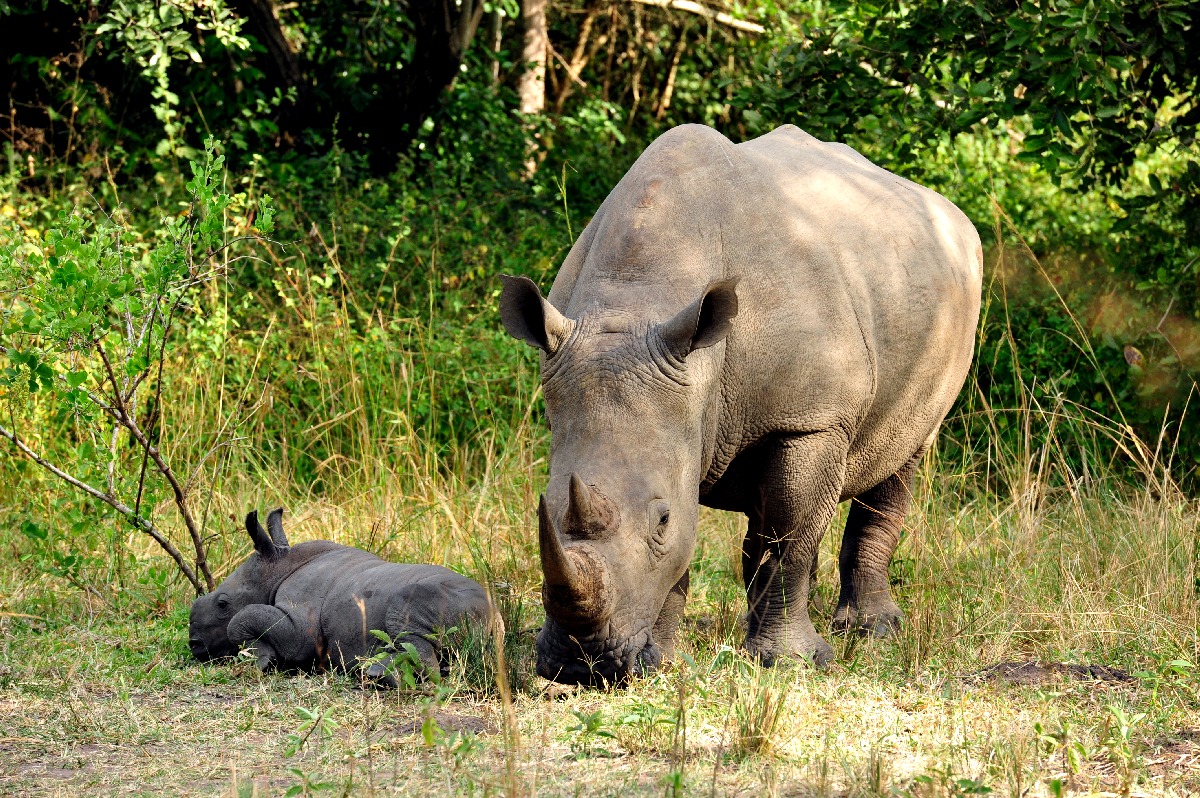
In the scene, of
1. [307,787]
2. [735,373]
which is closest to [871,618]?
[735,373]

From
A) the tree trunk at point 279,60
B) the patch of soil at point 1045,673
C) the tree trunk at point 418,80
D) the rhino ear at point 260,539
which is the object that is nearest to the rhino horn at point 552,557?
the patch of soil at point 1045,673

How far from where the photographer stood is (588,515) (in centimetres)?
398

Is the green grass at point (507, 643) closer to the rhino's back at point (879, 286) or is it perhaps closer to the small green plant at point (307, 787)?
the small green plant at point (307, 787)

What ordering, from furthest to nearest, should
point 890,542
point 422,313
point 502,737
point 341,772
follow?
point 422,313
point 890,542
point 502,737
point 341,772

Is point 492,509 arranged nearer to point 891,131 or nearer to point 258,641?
Result: point 258,641

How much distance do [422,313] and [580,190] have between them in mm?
3130

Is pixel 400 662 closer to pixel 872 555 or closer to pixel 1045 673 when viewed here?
pixel 1045 673

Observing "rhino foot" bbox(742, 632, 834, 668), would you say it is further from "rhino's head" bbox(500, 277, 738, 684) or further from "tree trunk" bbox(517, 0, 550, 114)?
"tree trunk" bbox(517, 0, 550, 114)

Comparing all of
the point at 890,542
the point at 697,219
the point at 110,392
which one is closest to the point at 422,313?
the point at 110,392

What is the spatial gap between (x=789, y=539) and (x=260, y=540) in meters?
Answer: 1.91

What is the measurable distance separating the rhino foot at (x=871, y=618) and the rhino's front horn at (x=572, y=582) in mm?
1952

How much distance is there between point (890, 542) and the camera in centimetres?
602

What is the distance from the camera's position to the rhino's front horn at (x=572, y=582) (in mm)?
3773

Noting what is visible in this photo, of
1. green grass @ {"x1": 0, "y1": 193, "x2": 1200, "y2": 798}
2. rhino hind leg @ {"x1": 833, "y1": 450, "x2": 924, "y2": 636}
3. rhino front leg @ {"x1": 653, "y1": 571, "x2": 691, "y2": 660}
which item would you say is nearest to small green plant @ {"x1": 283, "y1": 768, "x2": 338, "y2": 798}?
green grass @ {"x1": 0, "y1": 193, "x2": 1200, "y2": 798}
